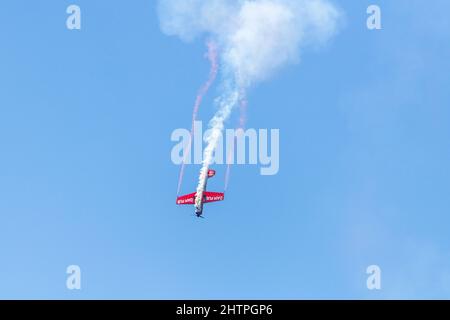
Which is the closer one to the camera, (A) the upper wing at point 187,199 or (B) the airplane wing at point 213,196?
(B) the airplane wing at point 213,196

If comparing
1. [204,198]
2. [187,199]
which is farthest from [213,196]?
[187,199]

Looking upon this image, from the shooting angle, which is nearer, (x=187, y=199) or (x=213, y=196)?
(x=213, y=196)

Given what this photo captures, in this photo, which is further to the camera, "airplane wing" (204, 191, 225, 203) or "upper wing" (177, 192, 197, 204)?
"upper wing" (177, 192, 197, 204)

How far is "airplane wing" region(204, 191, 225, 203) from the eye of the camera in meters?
155

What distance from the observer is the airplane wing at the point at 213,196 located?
15500cm

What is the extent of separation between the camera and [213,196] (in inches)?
6117

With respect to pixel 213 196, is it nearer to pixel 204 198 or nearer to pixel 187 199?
pixel 204 198
